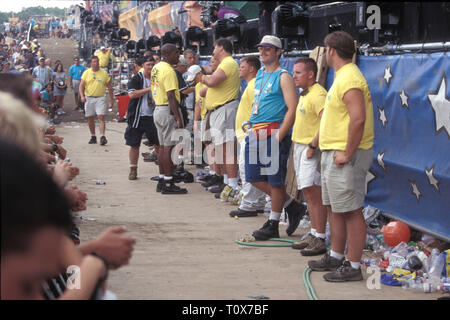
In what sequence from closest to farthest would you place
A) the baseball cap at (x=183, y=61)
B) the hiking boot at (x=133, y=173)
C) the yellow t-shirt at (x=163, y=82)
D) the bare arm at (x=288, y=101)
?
the bare arm at (x=288, y=101), the yellow t-shirt at (x=163, y=82), the baseball cap at (x=183, y=61), the hiking boot at (x=133, y=173)

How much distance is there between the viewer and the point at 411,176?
607cm

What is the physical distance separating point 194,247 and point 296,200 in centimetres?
122

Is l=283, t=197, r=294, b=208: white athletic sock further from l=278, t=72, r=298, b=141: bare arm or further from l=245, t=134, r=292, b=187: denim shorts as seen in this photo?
l=278, t=72, r=298, b=141: bare arm

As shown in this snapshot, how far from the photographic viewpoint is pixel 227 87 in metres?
9.00

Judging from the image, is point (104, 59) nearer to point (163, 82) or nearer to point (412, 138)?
point (163, 82)

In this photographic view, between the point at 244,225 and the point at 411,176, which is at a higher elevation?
the point at 411,176

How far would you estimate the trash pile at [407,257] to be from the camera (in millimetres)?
5164

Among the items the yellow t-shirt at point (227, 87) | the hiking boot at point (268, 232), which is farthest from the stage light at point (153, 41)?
the hiking boot at point (268, 232)

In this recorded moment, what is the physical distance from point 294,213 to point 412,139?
5.51 feet

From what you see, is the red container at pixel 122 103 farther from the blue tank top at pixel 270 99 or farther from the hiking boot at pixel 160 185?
the blue tank top at pixel 270 99

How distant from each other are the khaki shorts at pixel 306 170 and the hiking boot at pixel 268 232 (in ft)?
2.53
